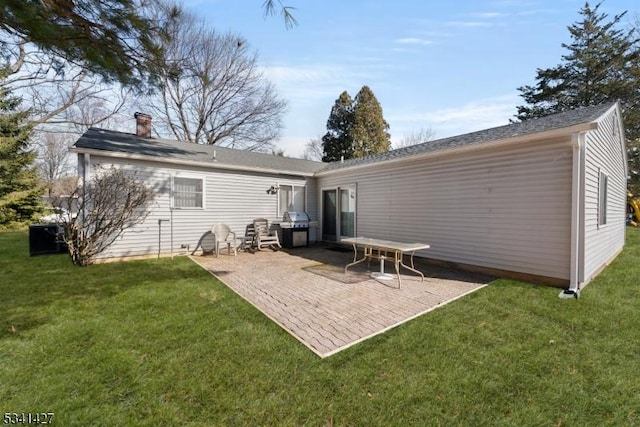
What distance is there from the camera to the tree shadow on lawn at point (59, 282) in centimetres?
384

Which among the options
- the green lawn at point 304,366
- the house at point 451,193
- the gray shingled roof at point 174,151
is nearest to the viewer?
→ the green lawn at point 304,366

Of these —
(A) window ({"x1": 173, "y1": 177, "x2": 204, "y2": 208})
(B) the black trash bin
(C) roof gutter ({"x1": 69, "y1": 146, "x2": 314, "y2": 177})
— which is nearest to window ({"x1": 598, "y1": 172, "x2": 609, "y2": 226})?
(C) roof gutter ({"x1": 69, "y1": 146, "x2": 314, "y2": 177})

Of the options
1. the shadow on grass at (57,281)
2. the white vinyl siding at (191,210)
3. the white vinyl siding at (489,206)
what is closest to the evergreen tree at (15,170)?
the shadow on grass at (57,281)

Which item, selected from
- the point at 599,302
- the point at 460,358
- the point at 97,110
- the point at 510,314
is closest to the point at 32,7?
the point at 460,358

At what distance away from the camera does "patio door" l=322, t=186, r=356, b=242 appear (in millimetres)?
9874

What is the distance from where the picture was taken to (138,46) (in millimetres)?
4137

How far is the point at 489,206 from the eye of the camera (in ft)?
19.8

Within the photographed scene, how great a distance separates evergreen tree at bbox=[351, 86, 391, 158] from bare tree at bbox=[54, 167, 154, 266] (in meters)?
17.5

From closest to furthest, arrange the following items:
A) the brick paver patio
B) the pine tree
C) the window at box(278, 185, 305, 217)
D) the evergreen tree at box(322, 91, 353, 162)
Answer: the brick paver patio → the window at box(278, 185, 305, 217) → the pine tree → the evergreen tree at box(322, 91, 353, 162)

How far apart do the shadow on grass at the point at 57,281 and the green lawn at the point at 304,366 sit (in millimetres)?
53

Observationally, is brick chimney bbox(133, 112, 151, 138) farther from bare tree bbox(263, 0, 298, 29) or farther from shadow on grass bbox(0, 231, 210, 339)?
bare tree bbox(263, 0, 298, 29)

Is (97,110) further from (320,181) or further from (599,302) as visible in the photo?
(599,302)

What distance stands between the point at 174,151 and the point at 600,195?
1111 centimetres

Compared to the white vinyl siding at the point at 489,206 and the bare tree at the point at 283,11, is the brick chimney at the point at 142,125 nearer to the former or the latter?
the white vinyl siding at the point at 489,206
